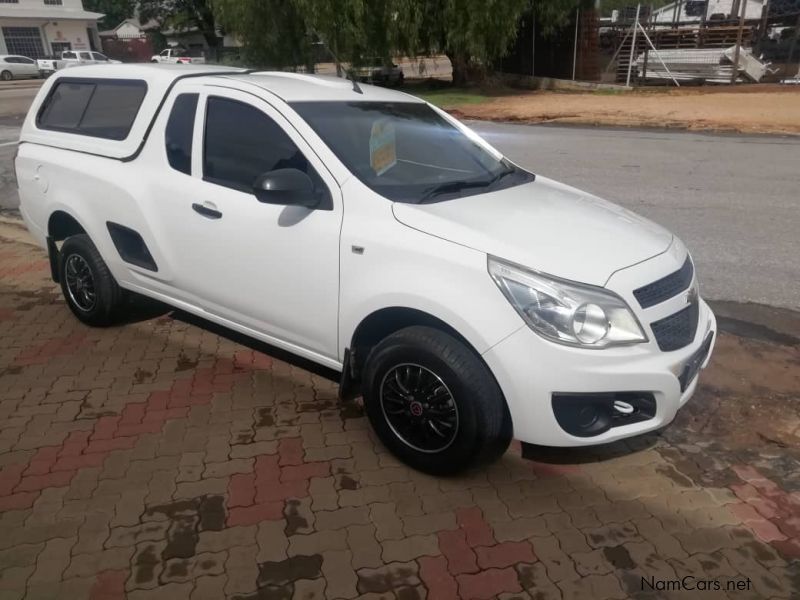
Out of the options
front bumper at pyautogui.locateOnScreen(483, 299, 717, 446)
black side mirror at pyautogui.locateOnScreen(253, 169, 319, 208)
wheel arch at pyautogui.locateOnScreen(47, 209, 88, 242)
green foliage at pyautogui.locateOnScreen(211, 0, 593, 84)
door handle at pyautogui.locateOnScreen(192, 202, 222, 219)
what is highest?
green foliage at pyautogui.locateOnScreen(211, 0, 593, 84)

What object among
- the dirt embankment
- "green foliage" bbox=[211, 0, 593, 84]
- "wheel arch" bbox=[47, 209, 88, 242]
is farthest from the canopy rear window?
"green foliage" bbox=[211, 0, 593, 84]

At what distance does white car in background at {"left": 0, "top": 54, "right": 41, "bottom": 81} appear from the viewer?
3784cm

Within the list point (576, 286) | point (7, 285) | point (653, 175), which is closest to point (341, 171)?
point (576, 286)

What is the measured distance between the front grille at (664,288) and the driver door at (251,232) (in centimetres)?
141

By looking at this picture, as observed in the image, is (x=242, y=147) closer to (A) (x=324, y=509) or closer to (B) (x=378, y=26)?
(A) (x=324, y=509)

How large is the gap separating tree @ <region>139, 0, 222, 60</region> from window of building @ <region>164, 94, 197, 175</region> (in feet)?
158

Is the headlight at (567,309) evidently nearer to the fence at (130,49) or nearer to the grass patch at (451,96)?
the grass patch at (451,96)

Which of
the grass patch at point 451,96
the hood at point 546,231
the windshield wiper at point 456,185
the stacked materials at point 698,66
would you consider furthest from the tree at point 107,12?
the hood at point 546,231

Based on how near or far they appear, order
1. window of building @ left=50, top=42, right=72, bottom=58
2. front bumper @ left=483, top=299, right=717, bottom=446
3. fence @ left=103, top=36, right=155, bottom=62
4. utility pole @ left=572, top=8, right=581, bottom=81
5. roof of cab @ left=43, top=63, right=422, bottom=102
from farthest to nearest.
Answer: fence @ left=103, top=36, right=155, bottom=62 < window of building @ left=50, top=42, right=72, bottom=58 < utility pole @ left=572, top=8, right=581, bottom=81 < roof of cab @ left=43, top=63, right=422, bottom=102 < front bumper @ left=483, top=299, right=717, bottom=446

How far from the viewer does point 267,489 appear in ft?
9.70

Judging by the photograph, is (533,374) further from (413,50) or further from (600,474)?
(413,50)

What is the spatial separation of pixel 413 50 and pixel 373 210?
803 inches

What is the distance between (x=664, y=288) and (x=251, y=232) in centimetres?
208

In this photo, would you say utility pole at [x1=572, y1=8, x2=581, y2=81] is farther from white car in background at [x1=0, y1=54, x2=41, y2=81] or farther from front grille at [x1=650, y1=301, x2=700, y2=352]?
white car in background at [x1=0, y1=54, x2=41, y2=81]
